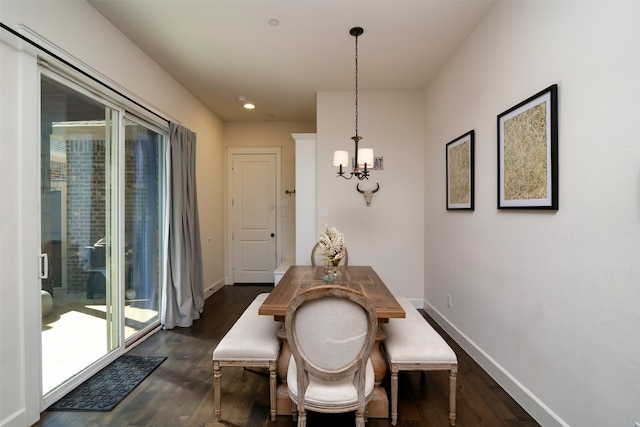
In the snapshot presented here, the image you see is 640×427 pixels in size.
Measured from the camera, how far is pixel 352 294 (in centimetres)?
143

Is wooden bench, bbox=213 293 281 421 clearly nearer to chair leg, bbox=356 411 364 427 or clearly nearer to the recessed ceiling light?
chair leg, bbox=356 411 364 427

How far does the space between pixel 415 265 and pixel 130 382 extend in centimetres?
325

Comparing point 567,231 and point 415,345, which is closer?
point 567,231

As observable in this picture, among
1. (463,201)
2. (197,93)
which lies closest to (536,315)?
(463,201)

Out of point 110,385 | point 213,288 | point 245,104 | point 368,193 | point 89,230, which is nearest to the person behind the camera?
point 110,385

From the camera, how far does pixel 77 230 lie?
2.33m

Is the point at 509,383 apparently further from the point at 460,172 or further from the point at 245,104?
the point at 245,104

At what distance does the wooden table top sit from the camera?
6.06 feet

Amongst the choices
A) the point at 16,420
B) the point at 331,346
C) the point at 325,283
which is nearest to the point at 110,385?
the point at 16,420

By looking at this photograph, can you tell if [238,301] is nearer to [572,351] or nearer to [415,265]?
[415,265]

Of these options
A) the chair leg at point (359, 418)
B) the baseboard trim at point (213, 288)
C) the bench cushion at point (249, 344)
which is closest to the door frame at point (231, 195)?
the baseboard trim at point (213, 288)

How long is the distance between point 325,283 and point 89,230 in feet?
6.30

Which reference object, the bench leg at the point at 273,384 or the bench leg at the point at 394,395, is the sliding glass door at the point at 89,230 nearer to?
the bench leg at the point at 273,384

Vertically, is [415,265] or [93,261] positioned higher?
[93,261]
